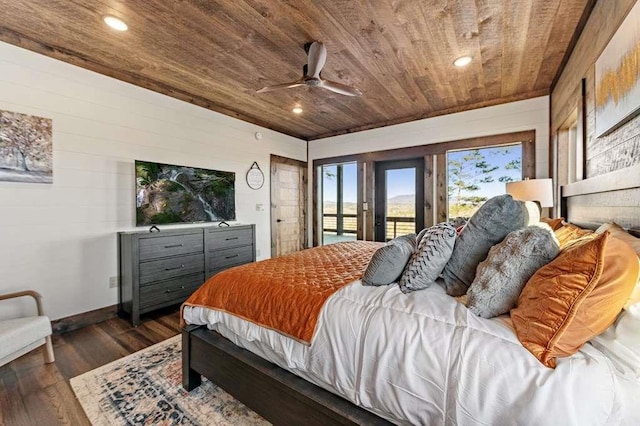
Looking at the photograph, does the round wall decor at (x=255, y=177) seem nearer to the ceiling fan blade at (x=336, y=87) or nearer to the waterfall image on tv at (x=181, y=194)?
the waterfall image on tv at (x=181, y=194)

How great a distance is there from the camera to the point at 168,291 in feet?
10.3

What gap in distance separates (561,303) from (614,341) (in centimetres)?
19

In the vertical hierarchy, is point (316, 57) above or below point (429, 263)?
above

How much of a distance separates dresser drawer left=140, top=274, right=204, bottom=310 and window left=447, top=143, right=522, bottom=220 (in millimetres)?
3557

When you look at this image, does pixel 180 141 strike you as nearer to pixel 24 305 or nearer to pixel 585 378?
pixel 24 305

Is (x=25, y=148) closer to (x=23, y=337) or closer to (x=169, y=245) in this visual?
(x=169, y=245)

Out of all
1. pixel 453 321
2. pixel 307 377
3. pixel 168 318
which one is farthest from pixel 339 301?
pixel 168 318

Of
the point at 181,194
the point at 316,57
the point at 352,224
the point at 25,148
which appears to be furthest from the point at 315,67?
the point at 352,224

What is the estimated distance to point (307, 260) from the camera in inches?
89.0

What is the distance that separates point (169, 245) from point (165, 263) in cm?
20

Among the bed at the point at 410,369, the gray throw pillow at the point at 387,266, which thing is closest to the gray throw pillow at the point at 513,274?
the bed at the point at 410,369

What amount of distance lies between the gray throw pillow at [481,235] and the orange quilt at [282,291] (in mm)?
560

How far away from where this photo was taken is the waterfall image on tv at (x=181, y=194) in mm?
3221

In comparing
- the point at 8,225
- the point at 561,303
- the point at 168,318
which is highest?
the point at 8,225
